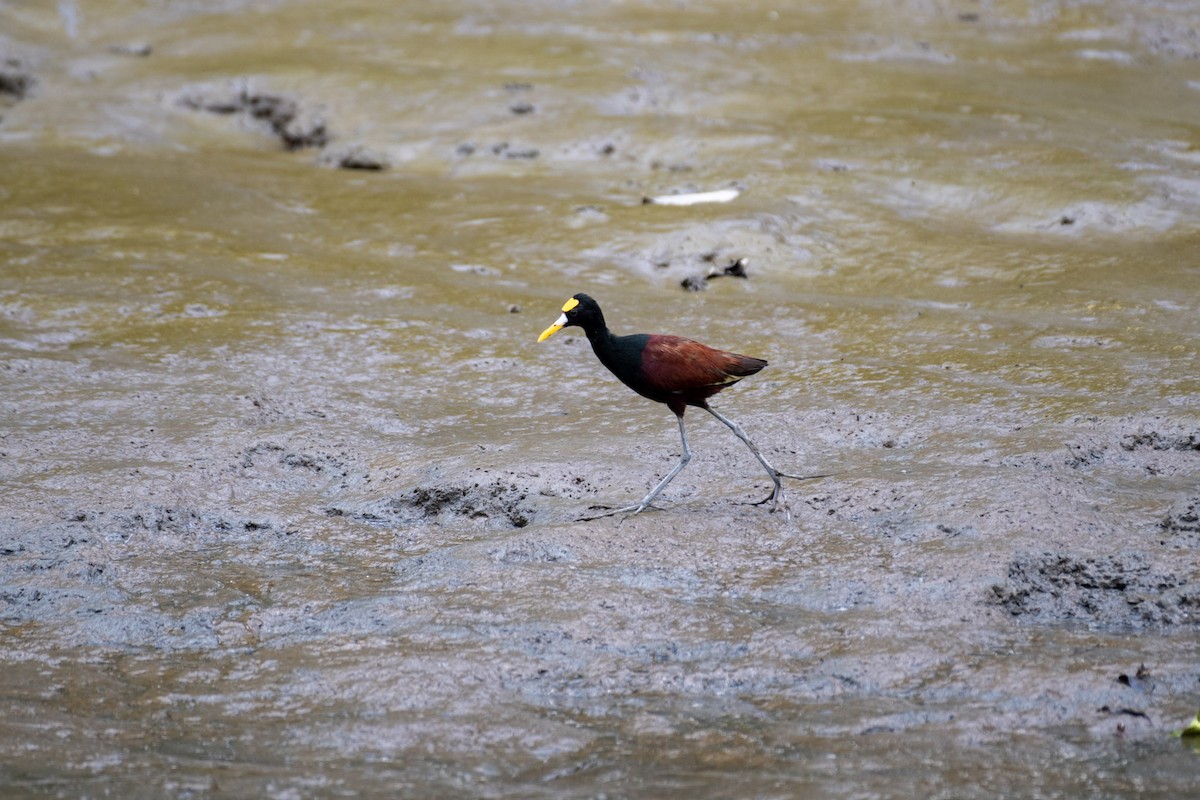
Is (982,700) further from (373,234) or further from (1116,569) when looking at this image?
(373,234)

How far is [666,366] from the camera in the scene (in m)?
5.07

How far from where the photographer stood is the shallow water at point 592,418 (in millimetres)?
3783

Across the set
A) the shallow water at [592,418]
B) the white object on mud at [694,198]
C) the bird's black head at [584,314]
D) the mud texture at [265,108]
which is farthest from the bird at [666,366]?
the mud texture at [265,108]

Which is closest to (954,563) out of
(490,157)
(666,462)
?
(666,462)

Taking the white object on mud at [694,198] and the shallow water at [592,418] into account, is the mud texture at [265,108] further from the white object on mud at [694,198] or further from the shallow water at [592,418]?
the white object on mud at [694,198]

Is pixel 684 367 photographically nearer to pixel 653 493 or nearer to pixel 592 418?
pixel 653 493

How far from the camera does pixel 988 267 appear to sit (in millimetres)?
7840

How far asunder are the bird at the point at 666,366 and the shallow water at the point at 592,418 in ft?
0.80

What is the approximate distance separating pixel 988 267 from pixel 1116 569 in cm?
363

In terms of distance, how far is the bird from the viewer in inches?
200

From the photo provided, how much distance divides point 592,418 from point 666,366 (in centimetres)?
126

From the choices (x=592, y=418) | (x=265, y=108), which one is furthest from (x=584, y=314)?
(x=265, y=108)

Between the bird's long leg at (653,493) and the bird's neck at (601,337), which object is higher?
the bird's neck at (601,337)

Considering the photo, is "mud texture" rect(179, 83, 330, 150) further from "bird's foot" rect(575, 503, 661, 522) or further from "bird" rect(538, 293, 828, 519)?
"bird's foot" rect(575, 503, 661, 522)
